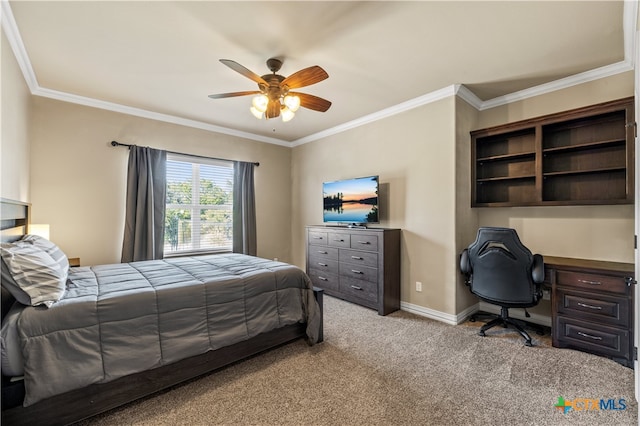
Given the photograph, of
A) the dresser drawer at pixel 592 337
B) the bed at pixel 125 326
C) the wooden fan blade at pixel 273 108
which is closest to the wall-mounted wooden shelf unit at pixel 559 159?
the dresser drawer at pixel 592 337

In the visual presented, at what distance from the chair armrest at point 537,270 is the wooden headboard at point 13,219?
4108 mm

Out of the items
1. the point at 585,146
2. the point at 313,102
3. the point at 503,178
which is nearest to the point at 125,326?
the point at 313,102

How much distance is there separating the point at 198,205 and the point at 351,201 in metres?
2.33

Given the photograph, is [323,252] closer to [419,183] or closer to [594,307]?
[419,183]

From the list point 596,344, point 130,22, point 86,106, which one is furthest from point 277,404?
point 86,106

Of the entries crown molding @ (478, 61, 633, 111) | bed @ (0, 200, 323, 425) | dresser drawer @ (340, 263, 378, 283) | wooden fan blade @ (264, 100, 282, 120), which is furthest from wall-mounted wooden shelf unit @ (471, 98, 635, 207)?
bed @ (0, 200, 323, 425)

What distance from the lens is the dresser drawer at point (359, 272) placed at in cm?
353

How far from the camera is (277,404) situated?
1835 millimetres

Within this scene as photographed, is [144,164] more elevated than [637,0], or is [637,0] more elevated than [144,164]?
[637,0]

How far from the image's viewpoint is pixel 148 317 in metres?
1.85

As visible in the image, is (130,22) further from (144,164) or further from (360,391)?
(360,391)

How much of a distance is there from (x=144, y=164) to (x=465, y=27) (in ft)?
12.5

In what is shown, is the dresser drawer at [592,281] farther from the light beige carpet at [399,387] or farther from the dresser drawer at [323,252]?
the dresser drawer at [323,252]

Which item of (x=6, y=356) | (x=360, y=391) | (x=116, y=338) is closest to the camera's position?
(x=6, y=356)
